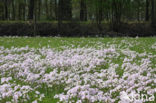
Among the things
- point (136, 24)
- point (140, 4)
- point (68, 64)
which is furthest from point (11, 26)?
point (140, 4)

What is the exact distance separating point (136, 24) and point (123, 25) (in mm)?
2120

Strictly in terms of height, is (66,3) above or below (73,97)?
above

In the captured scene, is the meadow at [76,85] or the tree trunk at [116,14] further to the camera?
the tree trunk at [116,14]

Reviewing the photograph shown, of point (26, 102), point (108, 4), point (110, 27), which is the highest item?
point (108, 4)

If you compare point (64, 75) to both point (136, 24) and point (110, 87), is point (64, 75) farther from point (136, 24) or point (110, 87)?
point (136, 24)

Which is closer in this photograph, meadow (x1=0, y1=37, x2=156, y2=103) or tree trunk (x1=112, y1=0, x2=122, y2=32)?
meadow (x1=0, y1=37, x2=156, y2=103)

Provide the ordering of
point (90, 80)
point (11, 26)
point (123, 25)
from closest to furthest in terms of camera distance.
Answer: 1. point (90, 80)
2. point (11, 26)
3. point (123, 25)

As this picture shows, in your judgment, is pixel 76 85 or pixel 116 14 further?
pixel 116 14

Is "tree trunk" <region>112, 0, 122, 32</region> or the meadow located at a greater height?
"tree trunk" <region>112, 0, 122, 32</region>

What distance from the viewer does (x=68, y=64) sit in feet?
26.2

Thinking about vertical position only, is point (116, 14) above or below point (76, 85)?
above

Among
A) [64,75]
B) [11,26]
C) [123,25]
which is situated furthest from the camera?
[123,25]

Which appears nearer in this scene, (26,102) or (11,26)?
(26,102)

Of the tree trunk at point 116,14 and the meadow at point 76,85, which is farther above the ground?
the tree trunk at point 116,14
